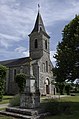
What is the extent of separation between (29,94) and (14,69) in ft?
101

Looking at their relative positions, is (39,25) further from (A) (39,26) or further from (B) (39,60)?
(B) (39,60)

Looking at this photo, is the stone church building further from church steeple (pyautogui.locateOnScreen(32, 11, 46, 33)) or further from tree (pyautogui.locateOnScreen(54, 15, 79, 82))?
tree (pyautogui.locateOnScreen(54, 15, 79, 82))

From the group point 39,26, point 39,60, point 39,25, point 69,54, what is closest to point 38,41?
point 39,26

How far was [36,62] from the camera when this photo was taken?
40844mm

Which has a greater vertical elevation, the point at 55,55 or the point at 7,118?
the point at 55,55

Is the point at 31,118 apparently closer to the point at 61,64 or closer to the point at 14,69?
the point at 61,64

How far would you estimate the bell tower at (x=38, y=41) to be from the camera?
4378 cm

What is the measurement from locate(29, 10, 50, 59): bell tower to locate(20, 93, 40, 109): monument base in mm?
29206

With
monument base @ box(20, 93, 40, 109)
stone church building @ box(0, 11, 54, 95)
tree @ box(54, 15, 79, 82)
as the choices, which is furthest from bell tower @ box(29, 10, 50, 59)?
monument base @ box(20, 93, 40, 109)

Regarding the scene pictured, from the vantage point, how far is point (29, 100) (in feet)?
45.8

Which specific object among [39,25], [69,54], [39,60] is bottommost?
[69,54]

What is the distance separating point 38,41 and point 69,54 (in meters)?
27.1

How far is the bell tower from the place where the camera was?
43.8 m

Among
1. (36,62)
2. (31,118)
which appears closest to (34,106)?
(31,118)
